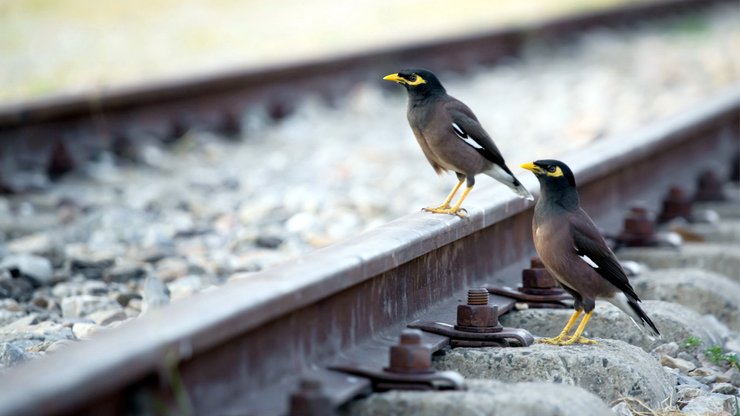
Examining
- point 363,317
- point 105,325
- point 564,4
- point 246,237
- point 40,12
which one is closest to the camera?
point 363,317

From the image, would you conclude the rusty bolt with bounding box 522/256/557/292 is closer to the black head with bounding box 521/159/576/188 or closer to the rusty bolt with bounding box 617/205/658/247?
the black head with bounding box 521/159/576/188

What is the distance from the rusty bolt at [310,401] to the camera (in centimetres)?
306

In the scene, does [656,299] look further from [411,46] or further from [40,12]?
[40,12]

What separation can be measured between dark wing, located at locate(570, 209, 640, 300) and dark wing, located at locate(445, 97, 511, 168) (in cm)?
89

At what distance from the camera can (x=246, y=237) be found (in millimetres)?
6691

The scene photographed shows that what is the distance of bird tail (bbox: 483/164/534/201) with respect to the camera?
5.05 metres

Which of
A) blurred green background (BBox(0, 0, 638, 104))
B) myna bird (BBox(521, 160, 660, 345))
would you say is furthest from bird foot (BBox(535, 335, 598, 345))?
blurred green background (BBox(0, 0, 638, 104))

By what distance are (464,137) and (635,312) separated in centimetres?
111

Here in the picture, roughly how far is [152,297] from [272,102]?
22.3 feet

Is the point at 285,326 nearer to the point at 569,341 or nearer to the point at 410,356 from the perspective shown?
the point at 410,356

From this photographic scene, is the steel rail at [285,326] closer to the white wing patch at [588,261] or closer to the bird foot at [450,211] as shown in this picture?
the bird foot at [450,211]

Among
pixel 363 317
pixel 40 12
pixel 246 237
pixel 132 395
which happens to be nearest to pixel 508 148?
pixel 246 237

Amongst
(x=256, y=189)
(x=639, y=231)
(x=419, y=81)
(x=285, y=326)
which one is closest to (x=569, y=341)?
(x=285, y=326)

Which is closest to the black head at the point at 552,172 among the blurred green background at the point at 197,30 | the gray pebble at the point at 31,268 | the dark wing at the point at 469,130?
the dark wing at the point at 469,130
